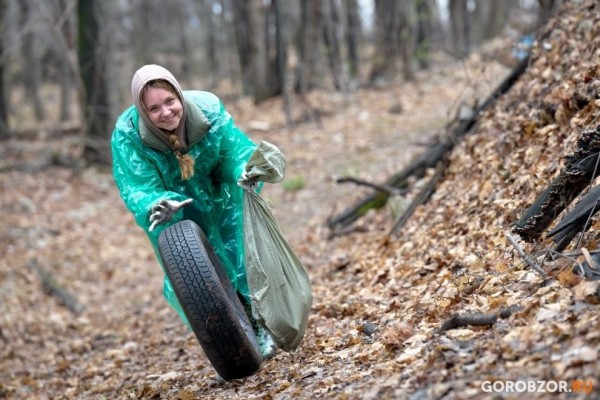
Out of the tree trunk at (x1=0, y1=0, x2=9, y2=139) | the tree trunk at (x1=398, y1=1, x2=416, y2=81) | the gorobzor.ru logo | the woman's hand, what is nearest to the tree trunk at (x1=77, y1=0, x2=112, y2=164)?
the tree trunk at (x1=0, y1=0, x2=9, y2=139)

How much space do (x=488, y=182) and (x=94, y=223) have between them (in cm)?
835

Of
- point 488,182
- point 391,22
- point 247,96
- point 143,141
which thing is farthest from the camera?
point 247,96

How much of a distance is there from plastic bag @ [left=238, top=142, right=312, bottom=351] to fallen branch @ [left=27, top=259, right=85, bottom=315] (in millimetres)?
4870

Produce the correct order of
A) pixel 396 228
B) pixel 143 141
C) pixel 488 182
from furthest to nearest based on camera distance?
pixel 396 228
pixel 488 182
pixel 143 141

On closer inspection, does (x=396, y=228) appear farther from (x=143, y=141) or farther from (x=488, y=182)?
(x=143, y=141)

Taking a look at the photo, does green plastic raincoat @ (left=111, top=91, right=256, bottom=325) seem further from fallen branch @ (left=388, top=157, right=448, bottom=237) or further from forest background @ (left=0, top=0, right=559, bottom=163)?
forest background @ (left=0, top=0, right=559, bottom=163)

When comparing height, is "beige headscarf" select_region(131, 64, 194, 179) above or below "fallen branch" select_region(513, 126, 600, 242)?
above

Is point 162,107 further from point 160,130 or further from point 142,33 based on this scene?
point 142,33

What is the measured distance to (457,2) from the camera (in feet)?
73.8

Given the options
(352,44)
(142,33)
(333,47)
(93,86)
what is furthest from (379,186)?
(142,33)

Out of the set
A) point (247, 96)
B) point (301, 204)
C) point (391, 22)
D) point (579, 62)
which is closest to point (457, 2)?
point (391, 22)

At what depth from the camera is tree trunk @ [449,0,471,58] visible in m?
21.6

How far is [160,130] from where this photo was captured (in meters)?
4.11

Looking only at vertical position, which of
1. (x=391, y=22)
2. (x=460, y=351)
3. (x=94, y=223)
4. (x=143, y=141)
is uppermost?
(x=391, y=22)
